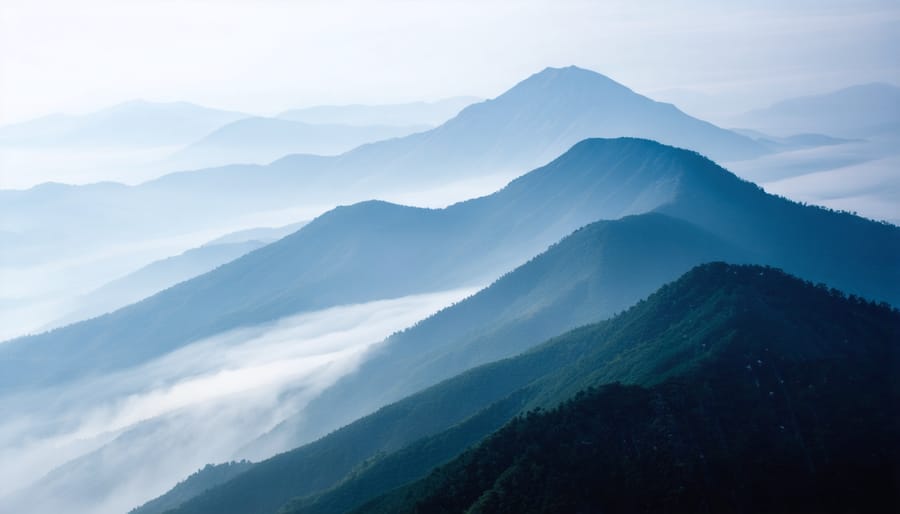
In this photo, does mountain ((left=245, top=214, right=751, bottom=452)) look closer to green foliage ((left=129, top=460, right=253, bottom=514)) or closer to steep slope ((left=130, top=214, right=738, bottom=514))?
steep slope ((left=130, top=214, right=738, bottom=514))

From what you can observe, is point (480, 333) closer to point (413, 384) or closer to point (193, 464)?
point (413, 384)

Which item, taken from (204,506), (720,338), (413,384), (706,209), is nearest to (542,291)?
(413,384)

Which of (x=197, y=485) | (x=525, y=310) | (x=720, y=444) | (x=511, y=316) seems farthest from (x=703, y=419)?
(x=511, y=316)

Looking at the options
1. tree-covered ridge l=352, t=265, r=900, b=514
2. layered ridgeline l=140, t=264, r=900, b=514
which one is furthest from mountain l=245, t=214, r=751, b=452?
tree-covered ridge l=352, t=265, r=900, b=514

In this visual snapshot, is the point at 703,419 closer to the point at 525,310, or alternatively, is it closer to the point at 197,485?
the point at 525,310

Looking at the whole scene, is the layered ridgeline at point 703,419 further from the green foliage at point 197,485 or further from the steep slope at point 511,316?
the green foliage at point 197,485
